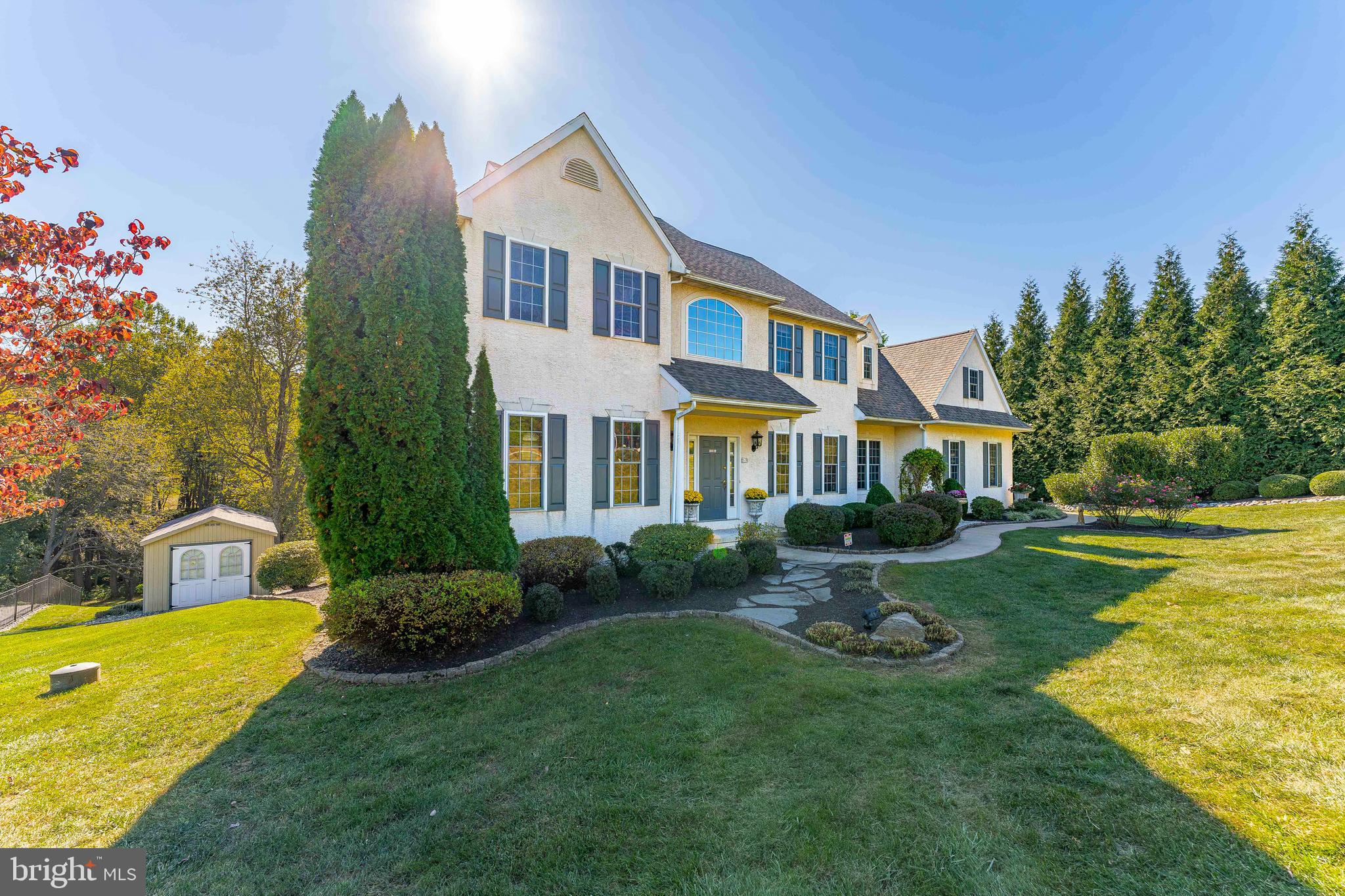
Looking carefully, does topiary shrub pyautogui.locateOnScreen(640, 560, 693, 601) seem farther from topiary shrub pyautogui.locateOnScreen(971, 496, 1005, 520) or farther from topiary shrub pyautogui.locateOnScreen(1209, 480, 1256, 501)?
topiary shrub pyautogui.locateOnScreen(1209, 480, 1256, 501)

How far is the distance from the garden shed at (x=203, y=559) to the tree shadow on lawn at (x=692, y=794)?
13.7 meters

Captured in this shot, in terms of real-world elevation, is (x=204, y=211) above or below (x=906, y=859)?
above

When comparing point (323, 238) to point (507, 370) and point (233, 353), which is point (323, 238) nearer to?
point (507, 370)

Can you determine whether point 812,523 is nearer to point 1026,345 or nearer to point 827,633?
point 827,633

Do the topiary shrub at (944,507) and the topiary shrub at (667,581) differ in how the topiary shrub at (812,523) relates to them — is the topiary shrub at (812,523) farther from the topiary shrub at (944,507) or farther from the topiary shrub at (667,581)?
the topiary shrub at (667,581)

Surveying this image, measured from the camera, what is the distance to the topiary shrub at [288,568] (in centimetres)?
1301

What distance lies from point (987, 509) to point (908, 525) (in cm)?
911

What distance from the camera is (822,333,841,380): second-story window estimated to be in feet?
52.8

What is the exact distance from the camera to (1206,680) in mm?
4840

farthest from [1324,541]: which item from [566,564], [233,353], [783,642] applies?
[233,353]

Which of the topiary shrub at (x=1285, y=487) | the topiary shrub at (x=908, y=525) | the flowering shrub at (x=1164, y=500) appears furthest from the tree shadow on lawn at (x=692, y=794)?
the topiary shrub at (x=1285, y=487)

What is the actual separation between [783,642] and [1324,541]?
529 inches

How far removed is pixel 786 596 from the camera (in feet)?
27.8

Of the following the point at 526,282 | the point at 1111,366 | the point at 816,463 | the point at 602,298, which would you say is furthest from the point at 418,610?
the point at 1111,366
